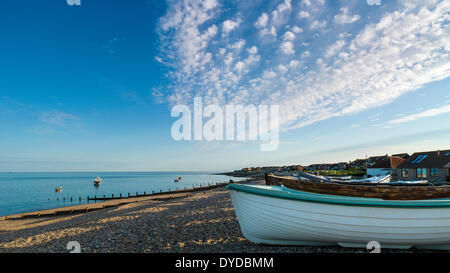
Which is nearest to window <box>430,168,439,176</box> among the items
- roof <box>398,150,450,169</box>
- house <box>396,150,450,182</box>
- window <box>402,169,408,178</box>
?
house <box>396,150,450,182</box>

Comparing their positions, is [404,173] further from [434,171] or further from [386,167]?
Answer: [386,167]

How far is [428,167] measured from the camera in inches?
1214

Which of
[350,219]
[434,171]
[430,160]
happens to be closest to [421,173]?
[434,171]

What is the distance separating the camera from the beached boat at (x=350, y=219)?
5.45 metres

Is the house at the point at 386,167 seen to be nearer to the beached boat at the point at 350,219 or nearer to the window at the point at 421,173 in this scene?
the window at the point at 421,173

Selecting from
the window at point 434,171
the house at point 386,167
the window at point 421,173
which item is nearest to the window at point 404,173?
the window at point 421,173

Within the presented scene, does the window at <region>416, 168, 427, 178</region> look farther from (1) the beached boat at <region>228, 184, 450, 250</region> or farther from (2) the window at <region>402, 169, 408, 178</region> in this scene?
(1) the beached boat at <region>228, 184, 450, 250</region>

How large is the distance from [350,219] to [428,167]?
37.5 meters

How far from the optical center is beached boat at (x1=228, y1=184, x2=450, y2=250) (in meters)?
5.45

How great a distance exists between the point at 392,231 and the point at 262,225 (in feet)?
11.6
